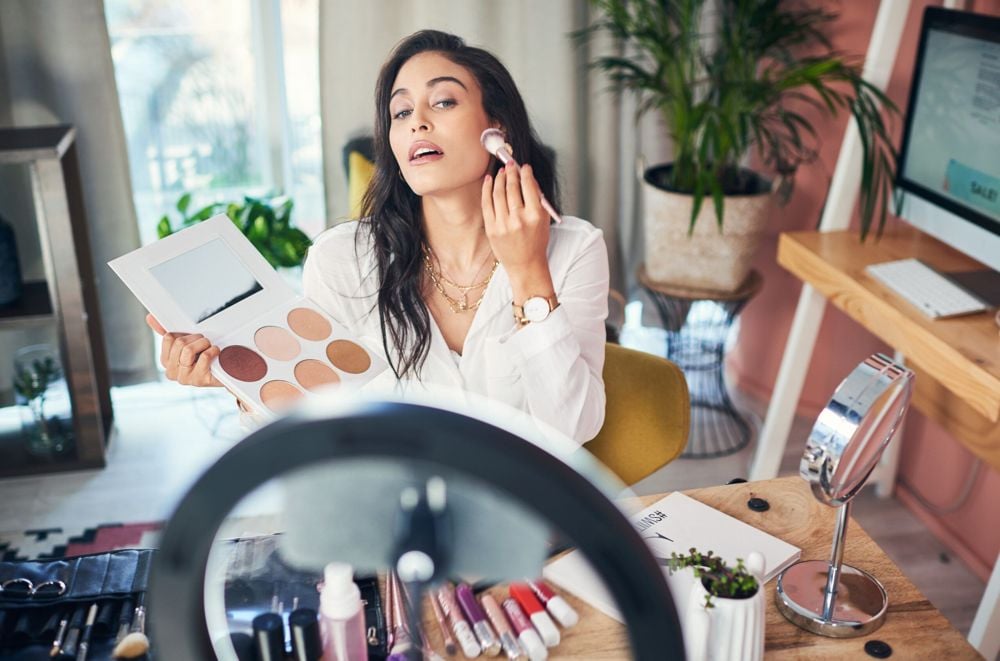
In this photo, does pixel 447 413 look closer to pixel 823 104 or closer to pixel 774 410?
pixel 774 410

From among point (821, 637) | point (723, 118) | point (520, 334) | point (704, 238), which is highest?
point (723, 118)

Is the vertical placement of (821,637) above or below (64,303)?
above

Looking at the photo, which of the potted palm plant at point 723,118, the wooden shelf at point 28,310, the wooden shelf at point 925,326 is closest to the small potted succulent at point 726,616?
the wooden shelf at point 925,326

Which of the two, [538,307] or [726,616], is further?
[538,307]

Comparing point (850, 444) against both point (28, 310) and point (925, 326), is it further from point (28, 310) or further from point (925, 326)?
point (28, 310)

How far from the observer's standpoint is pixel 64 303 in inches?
96.0

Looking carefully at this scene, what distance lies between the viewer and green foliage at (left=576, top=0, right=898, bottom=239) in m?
2.47

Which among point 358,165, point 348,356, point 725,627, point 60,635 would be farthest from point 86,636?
point 358,165

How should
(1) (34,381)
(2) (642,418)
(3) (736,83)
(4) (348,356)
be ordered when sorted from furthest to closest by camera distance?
(1) (34,381) < (3) (736,83) < (2) (642,418) < (4) (348,356)

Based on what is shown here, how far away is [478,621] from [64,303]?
6.00ft

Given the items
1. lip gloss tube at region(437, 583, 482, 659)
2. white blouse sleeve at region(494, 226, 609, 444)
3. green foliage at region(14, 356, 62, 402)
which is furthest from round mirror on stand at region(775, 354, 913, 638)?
green foliage at region(14, 356, 62, 402)

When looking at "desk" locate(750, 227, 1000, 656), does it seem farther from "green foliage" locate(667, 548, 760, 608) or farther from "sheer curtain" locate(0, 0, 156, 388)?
"sheer curtain" locate(0, 0, 156, 388)

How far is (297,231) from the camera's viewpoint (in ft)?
8.42

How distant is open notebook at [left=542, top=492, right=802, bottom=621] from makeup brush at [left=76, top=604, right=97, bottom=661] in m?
0.48
